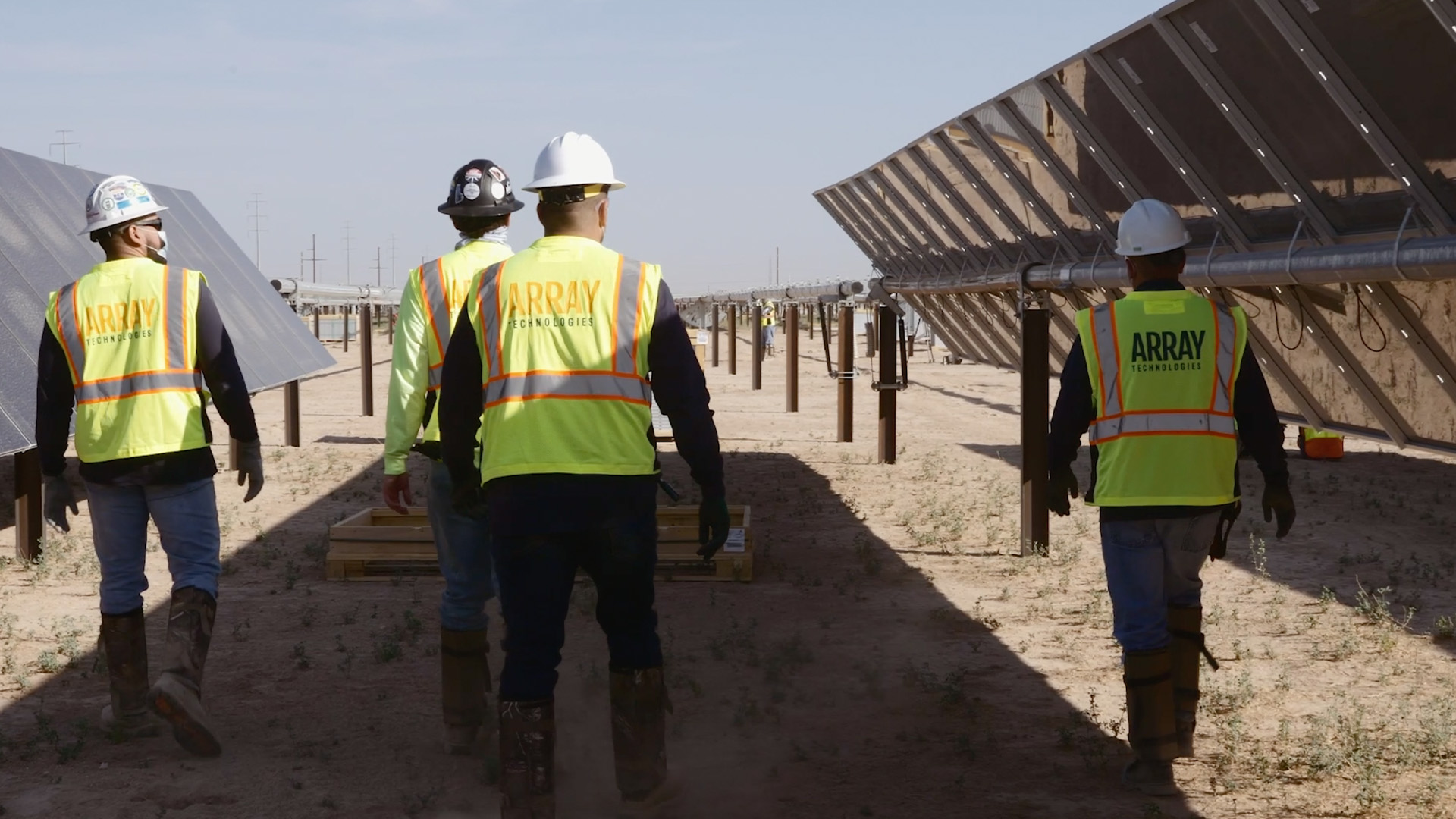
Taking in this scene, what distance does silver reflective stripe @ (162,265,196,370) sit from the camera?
17.6 feet

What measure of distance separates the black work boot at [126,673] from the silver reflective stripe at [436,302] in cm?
148

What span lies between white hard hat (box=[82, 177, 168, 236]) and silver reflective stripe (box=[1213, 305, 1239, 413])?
3717 mm

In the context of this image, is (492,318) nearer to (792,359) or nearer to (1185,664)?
(1185,664)

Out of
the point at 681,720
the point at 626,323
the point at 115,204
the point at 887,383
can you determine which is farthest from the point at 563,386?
the point at 887,383

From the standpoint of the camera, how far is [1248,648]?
726 centimetres

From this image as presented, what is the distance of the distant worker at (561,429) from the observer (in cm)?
419

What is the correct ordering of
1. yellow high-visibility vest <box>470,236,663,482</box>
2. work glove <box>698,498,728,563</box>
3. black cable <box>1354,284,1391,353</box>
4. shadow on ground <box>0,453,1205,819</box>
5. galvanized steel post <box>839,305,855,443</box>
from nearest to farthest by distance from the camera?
yellow high-visibility vest <box>470,236,663,482</box>
work glove <box>698,498,728,563</box>
shadow on ground <box>0,453,1205,819</box>
black cable <box>1354,284,1391,353</box>
galvanized steel post <box>839,305,855,443</box>

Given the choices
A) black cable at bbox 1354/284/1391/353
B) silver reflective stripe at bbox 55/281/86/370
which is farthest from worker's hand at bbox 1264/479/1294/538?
silver reflective stripe at bbox 55/281/86/370

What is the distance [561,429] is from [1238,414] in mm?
2365

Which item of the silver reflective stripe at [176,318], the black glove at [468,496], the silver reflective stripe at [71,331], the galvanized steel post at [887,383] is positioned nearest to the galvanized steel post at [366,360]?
the galvanized steel post at [887,383]

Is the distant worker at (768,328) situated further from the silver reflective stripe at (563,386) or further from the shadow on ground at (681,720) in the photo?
the silver reflective stripe at (563,386)

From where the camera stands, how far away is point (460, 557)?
17.0 ft

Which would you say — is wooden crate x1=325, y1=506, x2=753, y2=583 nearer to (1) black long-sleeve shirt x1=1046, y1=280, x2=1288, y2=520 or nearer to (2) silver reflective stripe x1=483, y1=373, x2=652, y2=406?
(1) black long-sleeve shirt x1=1046, y1=280, x2=1288, y2=520

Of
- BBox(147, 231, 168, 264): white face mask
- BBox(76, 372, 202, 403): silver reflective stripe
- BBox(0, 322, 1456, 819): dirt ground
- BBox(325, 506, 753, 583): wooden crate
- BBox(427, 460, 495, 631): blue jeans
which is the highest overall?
BBox(147, 231, 168, 264): white face mask
